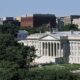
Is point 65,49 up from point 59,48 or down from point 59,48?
down

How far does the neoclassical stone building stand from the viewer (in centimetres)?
10619

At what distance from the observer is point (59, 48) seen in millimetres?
109500

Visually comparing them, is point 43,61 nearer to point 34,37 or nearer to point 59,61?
point 59,61

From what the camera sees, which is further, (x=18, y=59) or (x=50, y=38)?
(x=50, y=38)

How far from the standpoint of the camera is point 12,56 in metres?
83.0

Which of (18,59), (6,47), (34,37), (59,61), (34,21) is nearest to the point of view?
(18,59)

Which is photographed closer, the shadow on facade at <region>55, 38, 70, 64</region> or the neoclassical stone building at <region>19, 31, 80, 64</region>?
the neoclassical stone building at <region>19, 31, 80, 64</region>

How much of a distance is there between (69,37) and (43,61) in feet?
23.9

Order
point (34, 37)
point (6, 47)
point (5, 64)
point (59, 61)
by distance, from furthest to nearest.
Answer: point (34, 37) → point (59, 61) → point (6, 47) → point (5, 64)

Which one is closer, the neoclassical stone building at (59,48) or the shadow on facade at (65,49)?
the neoclassical stone building at (59,48)

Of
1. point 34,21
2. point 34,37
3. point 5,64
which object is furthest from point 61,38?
point 34,21

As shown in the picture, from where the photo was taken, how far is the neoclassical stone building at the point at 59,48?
4181 inches

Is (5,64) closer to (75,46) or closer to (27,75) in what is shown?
(27,75)

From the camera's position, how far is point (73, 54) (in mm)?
107688
